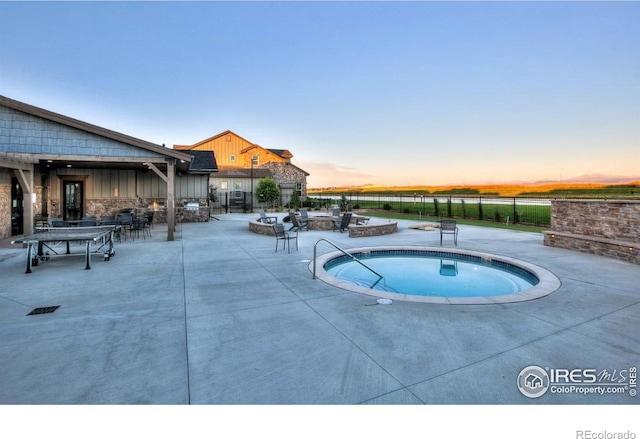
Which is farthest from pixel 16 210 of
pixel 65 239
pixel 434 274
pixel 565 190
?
pixel 565 190

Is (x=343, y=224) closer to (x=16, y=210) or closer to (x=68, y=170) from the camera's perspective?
(x=16, y=210)

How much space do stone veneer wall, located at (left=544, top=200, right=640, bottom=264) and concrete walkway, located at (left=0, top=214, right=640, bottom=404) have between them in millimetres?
1953

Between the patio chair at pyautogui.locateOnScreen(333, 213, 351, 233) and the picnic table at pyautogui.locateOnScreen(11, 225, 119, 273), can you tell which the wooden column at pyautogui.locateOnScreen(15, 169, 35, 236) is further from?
the patio chair at pyautogui.locateOnScreen(333, 213, 351, 233)

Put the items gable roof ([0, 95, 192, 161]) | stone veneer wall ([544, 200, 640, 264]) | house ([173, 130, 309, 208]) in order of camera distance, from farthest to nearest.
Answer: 1. house ([173, 130, 309, 208])
2. gable roof ([0, 95, 192, 161])
3. stone veneer wall ([544, 200, 640, 264])

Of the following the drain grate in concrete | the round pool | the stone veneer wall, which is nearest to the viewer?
the drain grate in concrete

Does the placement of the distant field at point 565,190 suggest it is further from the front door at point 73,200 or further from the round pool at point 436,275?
the front door at point 73,200

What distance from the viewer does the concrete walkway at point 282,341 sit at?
2.57m
